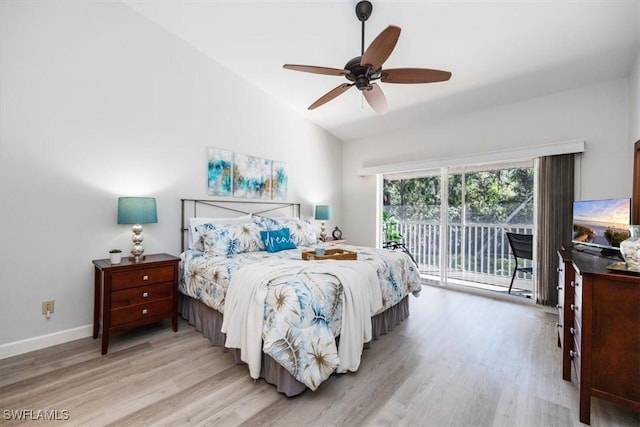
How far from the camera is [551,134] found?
3.41 m

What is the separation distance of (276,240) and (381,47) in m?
2.24

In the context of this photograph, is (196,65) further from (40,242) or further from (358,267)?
(358,267)

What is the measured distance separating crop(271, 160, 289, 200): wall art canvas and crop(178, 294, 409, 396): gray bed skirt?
1.96 meters

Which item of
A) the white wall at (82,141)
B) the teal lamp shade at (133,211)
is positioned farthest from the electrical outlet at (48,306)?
the teal lamp shade at (133,211)

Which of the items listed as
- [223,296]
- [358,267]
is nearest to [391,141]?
[358,267]

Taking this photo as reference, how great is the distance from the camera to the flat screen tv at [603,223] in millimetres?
2119

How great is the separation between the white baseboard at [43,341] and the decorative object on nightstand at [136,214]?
0.81 meters

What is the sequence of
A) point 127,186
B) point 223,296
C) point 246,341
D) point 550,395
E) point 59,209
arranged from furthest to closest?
1. point 127,186
2. point 59,209
3. point 223,296
4. point 246,341
5. point 550,395

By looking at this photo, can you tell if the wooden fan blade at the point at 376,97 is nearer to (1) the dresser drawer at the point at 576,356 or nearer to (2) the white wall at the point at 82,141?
(2) the white wall at the point at 82,141

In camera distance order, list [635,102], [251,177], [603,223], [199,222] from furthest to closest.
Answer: [251,177] → [199,222] → [635,102] → [603,223]

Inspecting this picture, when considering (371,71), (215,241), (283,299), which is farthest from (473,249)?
(215,241)

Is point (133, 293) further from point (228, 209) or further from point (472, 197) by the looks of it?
point (472, 197)

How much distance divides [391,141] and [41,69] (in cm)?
442

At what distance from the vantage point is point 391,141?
16.0ft
